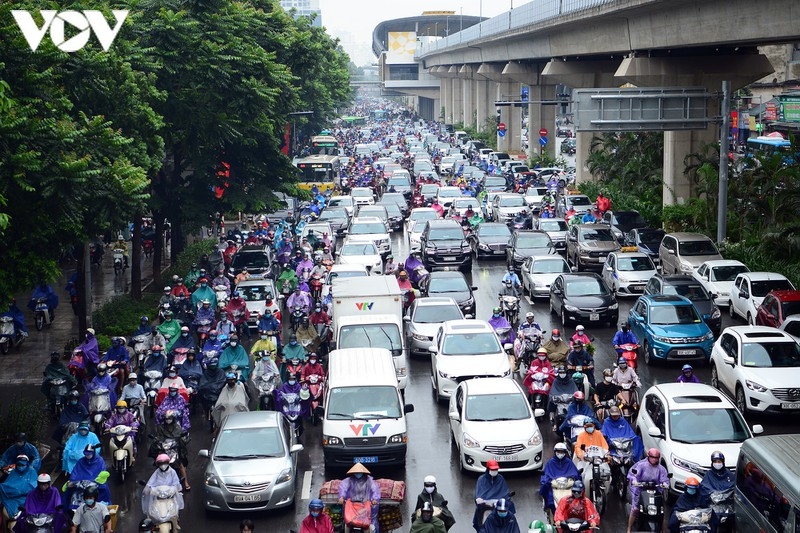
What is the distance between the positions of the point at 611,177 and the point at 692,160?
488 inches

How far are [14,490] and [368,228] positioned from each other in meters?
28.5

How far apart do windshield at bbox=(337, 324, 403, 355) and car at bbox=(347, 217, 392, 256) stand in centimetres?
1845

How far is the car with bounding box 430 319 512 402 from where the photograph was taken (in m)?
23.3

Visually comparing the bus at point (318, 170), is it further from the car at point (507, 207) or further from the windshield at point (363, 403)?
the windshield at point (363, 403)

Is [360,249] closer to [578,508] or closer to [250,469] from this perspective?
[250,469]

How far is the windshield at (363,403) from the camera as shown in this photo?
19.4 metres

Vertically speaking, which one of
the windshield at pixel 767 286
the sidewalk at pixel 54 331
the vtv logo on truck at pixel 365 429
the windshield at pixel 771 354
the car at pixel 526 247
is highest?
the car at pixel 526 247

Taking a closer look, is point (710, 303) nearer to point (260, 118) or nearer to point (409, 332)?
point (409, 332)

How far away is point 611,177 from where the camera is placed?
195 ft

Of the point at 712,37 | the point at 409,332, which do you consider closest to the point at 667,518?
the point at 409,332

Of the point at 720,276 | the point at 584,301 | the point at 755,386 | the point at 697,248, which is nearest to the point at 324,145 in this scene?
the point at 697,248

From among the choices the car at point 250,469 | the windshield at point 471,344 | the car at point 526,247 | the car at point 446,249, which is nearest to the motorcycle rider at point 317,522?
the car at point 250,469

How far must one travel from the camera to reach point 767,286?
101 feet

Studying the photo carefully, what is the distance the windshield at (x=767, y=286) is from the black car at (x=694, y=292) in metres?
1.14
